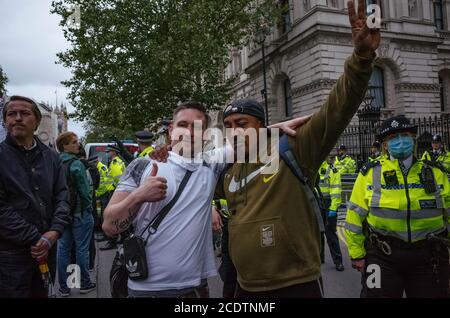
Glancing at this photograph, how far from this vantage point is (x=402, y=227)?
3.16 meters

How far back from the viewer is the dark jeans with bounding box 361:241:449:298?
3.07m

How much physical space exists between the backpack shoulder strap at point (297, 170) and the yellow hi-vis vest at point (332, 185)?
4.77 m

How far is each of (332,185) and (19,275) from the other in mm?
5729

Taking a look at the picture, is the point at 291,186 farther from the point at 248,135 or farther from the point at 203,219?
the point at 203,219

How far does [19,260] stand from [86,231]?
118 inches

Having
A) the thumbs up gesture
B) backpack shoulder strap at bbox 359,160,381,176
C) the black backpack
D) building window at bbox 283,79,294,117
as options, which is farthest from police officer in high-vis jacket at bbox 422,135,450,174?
building window at bbox 283,79,294,117

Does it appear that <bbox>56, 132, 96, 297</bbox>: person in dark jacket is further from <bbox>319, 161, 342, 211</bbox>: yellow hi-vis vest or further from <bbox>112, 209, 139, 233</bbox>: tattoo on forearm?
<bbox>319, 161, 342, 211</bbox>: yellow hi-vis vest

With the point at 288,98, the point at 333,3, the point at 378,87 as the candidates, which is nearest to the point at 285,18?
the point at 333,3

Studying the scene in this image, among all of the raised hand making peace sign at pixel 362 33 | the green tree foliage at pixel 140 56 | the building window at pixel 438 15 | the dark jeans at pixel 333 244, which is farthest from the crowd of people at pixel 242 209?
the building window at pixel 438 15

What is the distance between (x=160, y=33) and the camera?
22.2 m

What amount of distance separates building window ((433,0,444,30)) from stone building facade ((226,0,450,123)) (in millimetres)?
998

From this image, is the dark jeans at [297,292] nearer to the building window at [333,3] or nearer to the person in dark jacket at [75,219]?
the person in dark jacket at [75,219]

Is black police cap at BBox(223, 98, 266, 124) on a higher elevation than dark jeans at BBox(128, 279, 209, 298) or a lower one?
higher

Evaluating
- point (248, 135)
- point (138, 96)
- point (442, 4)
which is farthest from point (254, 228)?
point (442, 4)
